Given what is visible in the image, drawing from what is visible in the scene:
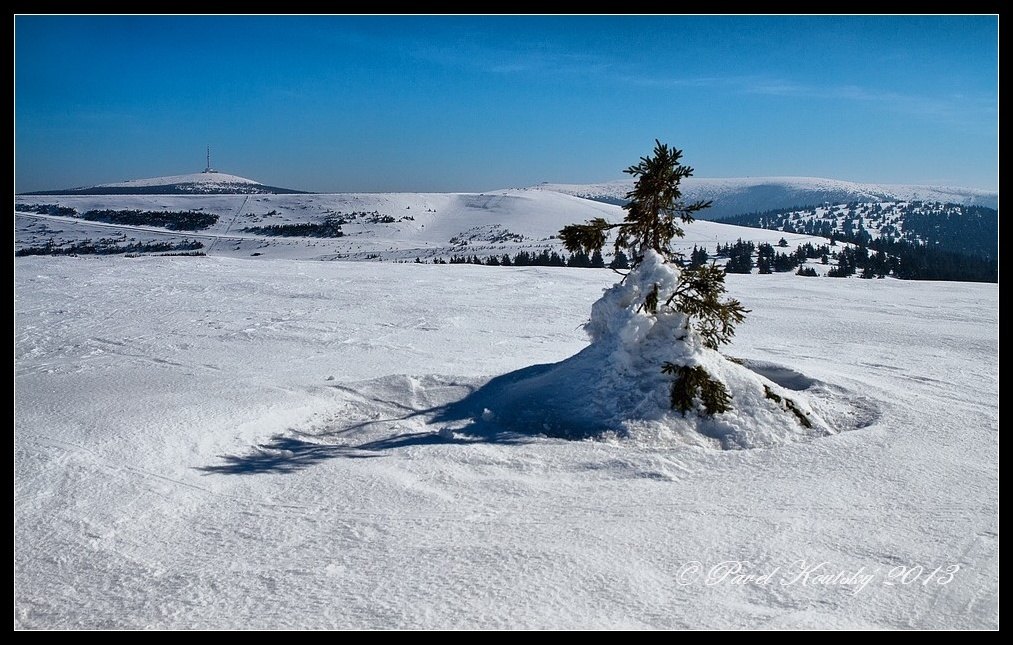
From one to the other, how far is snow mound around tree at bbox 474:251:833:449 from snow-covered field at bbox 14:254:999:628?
355mm

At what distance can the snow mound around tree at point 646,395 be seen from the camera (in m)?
7.91

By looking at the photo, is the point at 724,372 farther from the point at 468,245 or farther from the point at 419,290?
the point at 468,245

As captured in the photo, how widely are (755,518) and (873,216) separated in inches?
4670

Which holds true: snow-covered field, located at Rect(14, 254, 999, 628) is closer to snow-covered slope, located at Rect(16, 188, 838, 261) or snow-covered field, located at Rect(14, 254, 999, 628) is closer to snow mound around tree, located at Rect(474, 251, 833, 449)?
snow mound around tree, located at Rect(474, 251, 833, 449)

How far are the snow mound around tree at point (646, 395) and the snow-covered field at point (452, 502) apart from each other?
14.0 inches

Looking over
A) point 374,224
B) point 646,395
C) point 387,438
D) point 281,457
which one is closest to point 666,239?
point 646,395

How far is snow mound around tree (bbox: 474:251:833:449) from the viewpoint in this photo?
7910 millimetres

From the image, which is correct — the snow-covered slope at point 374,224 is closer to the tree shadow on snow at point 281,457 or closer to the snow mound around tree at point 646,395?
the snow mound around tree at point 646,395

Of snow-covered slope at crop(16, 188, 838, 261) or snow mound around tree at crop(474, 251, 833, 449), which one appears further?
snow-covered slope at crop(16, 188, 838, 261)

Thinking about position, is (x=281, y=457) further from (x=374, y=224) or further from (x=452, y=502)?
(x=374, y=224)

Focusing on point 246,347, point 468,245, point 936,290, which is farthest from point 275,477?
point 468,245

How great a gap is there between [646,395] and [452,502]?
323cm

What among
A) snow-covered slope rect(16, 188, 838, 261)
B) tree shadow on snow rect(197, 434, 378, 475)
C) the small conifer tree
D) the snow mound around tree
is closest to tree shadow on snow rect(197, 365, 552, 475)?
tree shadow on snow rect(197, 434, 378, 475)

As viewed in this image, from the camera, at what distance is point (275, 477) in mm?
6754
